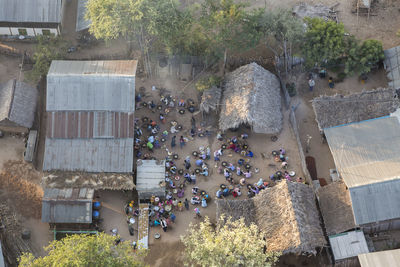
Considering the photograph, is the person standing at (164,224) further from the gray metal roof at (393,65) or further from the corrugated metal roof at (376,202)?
the gray metal roof at (393,65)

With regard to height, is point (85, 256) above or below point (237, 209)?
below

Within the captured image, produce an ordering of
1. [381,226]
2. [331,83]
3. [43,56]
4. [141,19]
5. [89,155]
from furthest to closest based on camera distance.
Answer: [331,83], [43,56], [141,19], [89,155], [381,226]

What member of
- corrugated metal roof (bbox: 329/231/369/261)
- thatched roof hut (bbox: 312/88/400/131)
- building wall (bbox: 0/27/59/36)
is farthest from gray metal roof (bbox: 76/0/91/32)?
corrugated metal roof (bbox: 329/231/369/261)

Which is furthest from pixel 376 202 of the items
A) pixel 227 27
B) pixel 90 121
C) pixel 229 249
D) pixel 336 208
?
pixel 90 121

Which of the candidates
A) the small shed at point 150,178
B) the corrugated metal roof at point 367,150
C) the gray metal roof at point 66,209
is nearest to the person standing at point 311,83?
the corrugated metal roof at point 367,150

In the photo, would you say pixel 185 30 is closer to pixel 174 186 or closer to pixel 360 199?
pixel 174 186

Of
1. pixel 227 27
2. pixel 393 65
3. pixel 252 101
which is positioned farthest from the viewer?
pixel 393 65

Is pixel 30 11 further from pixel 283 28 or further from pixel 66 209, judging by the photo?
pixel 283 28

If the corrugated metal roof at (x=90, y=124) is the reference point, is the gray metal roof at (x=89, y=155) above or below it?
below
